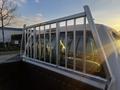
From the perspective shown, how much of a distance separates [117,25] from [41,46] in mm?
1403

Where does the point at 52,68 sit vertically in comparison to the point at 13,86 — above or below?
above

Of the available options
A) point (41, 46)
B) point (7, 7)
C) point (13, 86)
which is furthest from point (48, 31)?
point (7, 7)

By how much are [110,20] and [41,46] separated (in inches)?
50.7

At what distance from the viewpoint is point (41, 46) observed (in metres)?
3.25

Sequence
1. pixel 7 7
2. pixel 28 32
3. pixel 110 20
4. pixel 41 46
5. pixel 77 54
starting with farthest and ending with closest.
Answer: pixel 7 7 < pixel 28 32 < pixel 110 20 < pixel 41 46 < pixel 77 54

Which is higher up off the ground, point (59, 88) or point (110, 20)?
point (110, 20)

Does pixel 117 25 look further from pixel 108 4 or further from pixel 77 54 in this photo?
pixel 77 54

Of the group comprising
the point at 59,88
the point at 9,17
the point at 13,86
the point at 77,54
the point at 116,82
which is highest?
the point at 9,17

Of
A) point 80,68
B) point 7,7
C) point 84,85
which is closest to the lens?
point 84,85

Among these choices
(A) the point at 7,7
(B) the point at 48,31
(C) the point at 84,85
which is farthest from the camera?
(A) the point at 7,7

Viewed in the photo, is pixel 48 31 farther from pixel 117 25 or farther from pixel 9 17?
pixel 9 17

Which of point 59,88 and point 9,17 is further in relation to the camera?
point 9,17

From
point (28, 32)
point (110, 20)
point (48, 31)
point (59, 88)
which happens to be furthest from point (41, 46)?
point (110, 20)

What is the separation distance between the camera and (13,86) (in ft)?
12.3
